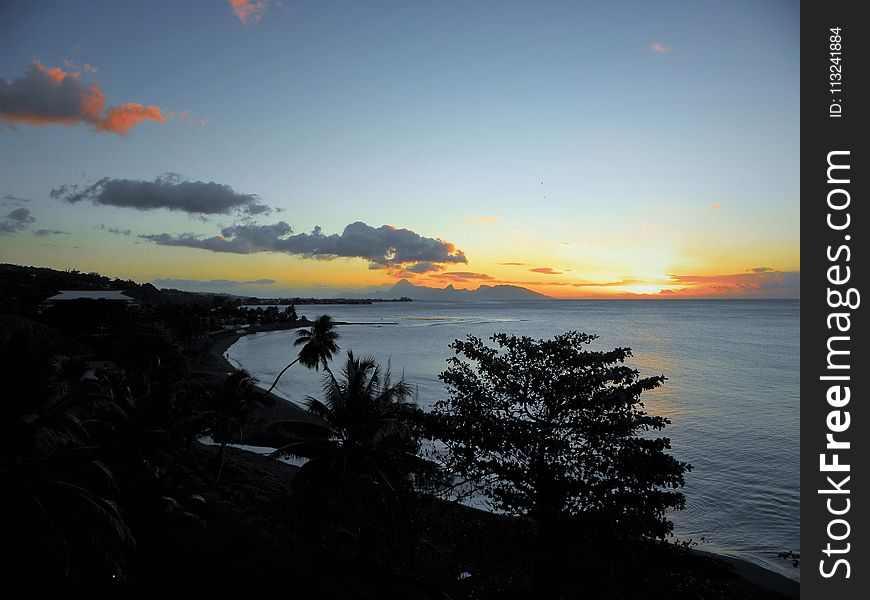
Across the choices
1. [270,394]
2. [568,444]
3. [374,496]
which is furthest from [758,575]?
[270,394]

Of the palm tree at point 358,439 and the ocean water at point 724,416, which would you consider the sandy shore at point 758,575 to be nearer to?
the ocean water at point 724,416

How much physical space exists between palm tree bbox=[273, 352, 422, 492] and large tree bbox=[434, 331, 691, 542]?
1696 mm

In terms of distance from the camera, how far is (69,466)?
34.3ft

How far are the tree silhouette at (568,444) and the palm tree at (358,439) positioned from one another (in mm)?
1643

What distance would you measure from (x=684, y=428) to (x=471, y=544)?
27629 millimetres

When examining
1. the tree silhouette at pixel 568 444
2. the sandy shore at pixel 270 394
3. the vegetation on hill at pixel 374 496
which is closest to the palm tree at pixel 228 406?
the sandy shore at pixel 270 394

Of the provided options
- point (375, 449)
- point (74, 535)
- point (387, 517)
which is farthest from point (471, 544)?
point (74, 535)

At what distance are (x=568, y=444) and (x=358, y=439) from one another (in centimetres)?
584

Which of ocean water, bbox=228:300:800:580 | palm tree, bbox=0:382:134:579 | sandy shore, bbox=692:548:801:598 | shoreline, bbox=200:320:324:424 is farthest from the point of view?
shoreline, bbox=200:320:324:424

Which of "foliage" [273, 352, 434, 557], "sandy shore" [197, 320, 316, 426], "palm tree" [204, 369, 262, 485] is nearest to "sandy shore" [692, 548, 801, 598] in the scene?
"foliage" [273, 352, 434, 557]

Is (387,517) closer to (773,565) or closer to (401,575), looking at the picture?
(401,575)

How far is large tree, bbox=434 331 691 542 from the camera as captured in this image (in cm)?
1172

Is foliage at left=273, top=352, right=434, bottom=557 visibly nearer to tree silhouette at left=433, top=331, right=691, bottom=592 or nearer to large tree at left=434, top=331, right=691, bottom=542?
tree silhouette at left=433, top=331, right=691, bottom=592

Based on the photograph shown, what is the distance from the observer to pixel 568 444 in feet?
41.4
